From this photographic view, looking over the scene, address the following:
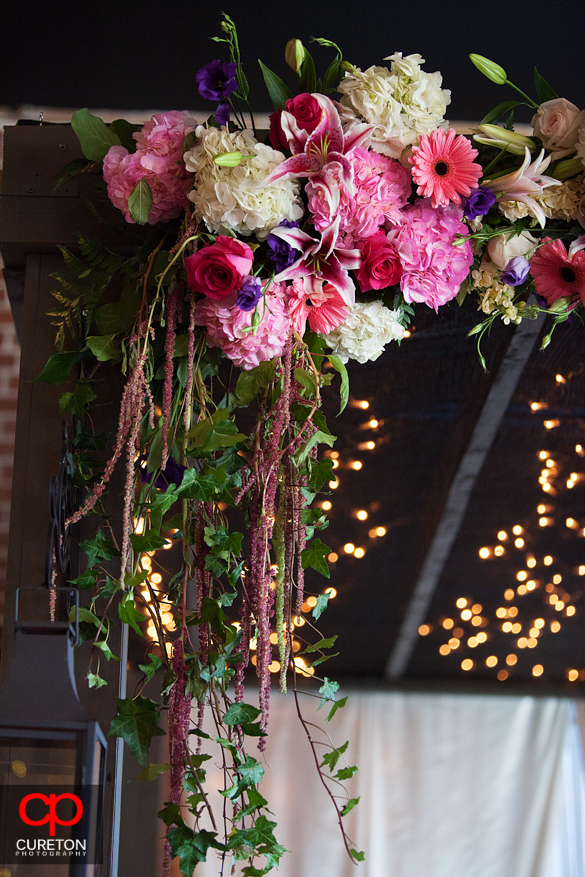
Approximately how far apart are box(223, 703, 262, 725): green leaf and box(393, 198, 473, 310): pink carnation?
66 cm

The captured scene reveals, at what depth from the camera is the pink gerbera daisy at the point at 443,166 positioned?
3.44 feet

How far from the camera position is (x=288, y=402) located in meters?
1.02

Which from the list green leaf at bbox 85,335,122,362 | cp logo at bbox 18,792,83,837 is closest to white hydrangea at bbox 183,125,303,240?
green leaf at bbox 85,335,122,362

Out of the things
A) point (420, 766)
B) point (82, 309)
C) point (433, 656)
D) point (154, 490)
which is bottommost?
point (420, 766)

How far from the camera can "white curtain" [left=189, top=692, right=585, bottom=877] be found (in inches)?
107

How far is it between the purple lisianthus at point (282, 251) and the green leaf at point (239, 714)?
63 centimetres

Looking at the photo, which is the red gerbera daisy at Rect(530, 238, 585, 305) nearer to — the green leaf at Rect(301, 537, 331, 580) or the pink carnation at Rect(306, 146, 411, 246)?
the pink carnation at Rect(306, 146, 411, 246)

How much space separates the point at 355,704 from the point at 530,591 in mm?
864


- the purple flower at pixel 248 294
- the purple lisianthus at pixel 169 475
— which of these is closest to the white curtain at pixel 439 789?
the purple lisianthus at pixel 169 475

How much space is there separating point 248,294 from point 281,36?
1894mm

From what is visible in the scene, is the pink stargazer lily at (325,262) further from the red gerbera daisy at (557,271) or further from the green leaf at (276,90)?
the red gerbera daisy at (557,271)

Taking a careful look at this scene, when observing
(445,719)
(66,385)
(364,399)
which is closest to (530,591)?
(445,719)

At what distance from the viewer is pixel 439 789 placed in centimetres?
281

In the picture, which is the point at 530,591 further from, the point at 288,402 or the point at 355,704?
the point at 288,402
